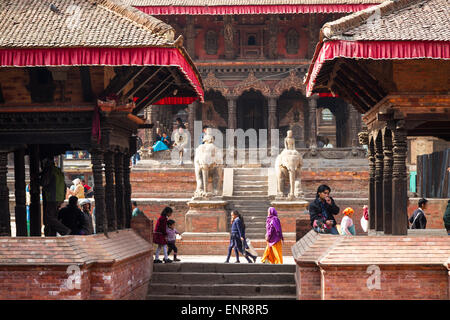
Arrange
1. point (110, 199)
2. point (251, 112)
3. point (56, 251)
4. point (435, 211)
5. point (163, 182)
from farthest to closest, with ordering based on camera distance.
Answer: point (251, 112), point (163, 182), point (435, 211), point (110, 199), point (56, 251)

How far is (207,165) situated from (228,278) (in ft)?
22.5

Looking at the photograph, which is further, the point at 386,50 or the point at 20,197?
the point at 20,197

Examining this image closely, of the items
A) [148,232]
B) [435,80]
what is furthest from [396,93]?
[148,232]

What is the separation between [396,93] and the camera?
10859 mm

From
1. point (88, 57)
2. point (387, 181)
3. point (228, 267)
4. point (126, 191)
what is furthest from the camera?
point (126, 191)

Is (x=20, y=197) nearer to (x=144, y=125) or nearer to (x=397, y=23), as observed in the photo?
(x=144, y=125)

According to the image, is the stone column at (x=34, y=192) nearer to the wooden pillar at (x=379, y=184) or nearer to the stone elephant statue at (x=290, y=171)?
the wooden pillar at (x=379, y=184)

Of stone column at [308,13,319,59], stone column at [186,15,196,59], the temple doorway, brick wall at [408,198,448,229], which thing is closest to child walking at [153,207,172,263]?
brick wall at [408,198,448,229]

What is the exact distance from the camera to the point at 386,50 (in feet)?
33.8

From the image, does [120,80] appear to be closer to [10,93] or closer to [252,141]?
[10,93]

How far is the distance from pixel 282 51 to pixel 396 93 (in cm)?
2057

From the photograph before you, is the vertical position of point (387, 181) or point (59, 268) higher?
point (387, 181)

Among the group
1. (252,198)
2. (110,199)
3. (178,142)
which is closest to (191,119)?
(178,142)

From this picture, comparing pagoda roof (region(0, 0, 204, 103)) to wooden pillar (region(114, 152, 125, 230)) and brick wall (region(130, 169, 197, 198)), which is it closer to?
wooden pillar (region(114, 152, 125, 230))
